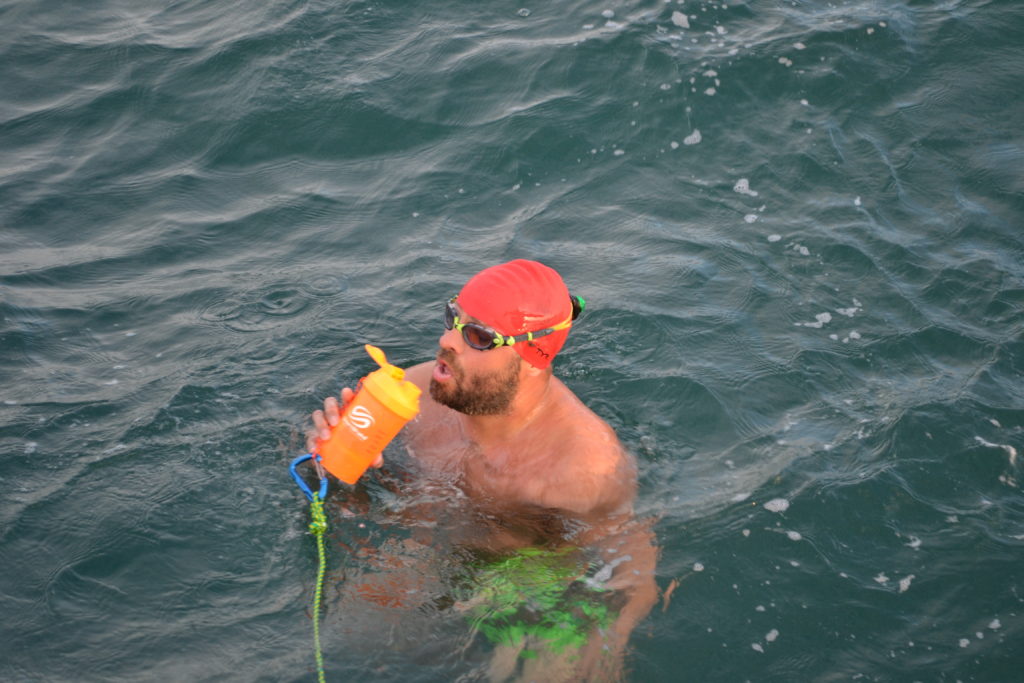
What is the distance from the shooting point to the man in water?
506cm

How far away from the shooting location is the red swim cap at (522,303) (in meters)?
5.11

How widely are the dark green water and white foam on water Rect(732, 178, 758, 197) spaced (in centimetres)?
2

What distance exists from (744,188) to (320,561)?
188 inches

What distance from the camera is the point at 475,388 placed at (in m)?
5.25

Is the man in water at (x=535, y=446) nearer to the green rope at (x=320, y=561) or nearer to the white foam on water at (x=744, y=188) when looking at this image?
the green rope at (x=320, y=561)

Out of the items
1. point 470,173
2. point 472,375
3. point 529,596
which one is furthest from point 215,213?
point 529,596

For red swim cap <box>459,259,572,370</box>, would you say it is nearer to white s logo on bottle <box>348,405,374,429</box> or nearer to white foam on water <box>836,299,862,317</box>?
white s logo on bottle <box>348,405,374,429</box>

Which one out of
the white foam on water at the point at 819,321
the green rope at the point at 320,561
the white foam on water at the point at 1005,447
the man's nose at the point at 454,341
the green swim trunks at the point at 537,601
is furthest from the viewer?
the white foam on water at the point at 819,321

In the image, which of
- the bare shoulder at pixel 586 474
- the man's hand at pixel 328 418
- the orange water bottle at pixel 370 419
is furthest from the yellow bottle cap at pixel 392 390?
the bare shoulder at pixel 586 474

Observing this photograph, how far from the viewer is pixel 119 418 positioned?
586cm

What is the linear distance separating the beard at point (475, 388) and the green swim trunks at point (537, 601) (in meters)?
0.82

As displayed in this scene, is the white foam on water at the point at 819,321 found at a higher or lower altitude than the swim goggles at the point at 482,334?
lower

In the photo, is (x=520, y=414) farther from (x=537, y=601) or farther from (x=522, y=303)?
(x=537, y=601)

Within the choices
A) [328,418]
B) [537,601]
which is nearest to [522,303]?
[328,418]
